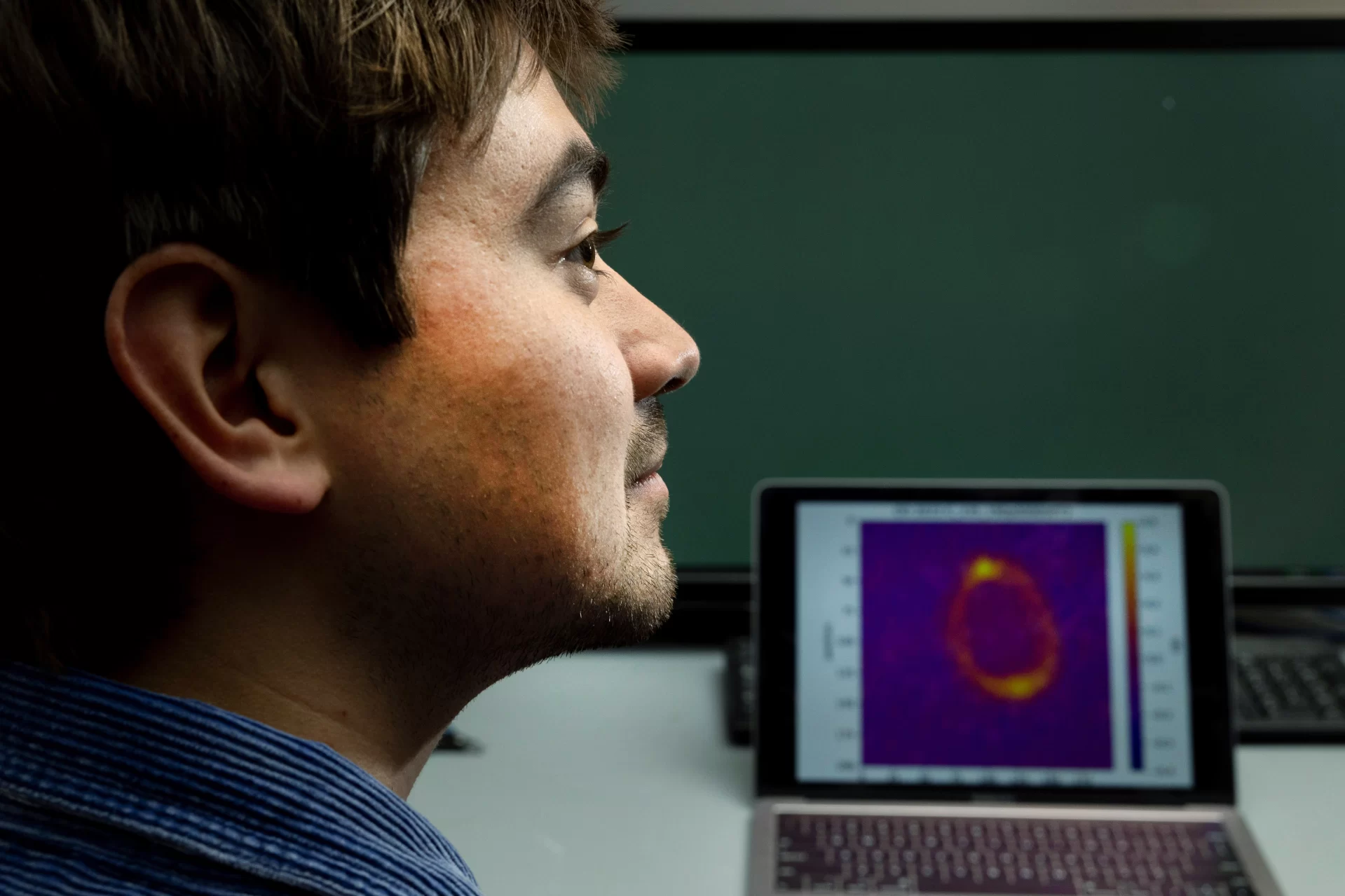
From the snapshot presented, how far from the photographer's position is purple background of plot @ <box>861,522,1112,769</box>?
90 cm

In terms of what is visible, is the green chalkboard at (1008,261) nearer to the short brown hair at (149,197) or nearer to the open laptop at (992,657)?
the open laptop at (992,657)

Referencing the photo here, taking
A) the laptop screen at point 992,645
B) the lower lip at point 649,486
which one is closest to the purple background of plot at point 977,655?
the laptop screen at point 992,645

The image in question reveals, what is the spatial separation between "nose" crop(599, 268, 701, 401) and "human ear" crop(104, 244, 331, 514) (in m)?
0.16

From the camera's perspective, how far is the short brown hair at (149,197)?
41 cm

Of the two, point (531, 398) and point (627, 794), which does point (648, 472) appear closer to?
point (531, 398)

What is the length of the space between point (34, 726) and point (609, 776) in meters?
0.57

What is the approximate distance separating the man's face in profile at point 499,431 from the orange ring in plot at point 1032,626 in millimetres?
455

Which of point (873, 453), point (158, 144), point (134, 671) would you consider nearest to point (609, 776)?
point (873, 453)

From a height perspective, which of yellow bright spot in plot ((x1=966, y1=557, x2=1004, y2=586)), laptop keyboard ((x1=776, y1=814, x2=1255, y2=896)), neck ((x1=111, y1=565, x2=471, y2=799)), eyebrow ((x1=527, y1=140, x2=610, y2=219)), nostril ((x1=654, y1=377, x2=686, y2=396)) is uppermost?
eyebrow ((x1=527, y1=140, x2=610, y2=219))

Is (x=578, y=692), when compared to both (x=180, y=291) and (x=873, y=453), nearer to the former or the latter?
(x=873, y=453)

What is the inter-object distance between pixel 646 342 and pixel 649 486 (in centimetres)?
7

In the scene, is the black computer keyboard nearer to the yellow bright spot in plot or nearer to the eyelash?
the yellow bright spot in plot

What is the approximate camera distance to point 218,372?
434 mm

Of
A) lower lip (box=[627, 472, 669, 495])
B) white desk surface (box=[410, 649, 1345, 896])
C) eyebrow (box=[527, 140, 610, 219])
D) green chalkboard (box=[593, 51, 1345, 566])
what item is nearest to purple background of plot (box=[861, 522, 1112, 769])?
white desk surface (box=[410, 649, 1345, 896])
